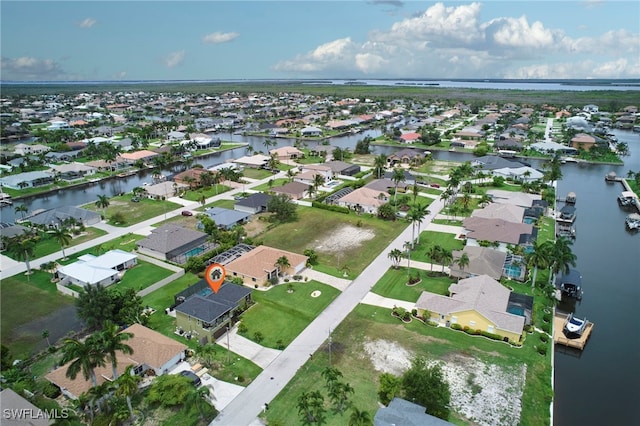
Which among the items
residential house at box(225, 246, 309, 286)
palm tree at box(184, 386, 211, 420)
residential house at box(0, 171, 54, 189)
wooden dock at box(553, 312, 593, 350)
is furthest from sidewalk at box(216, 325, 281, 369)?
residential house at box(0, 171, 54, 189)

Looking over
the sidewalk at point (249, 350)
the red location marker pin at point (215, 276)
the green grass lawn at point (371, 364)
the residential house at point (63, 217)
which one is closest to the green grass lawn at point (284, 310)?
the sidewalk at point (249, 350)

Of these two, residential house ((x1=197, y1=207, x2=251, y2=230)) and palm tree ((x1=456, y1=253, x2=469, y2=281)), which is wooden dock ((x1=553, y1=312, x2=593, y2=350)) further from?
residential house ((x1=197, y1=207, x2=251, y2=230))

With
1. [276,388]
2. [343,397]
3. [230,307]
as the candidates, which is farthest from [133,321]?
[343,397]

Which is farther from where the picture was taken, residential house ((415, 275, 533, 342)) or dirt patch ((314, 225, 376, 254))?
→ dirt patch ((314, 225, 376, 254))

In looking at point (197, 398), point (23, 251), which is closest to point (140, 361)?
point (197, 398)

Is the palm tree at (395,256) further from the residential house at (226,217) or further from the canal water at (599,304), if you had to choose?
the residential house at (226,217)
